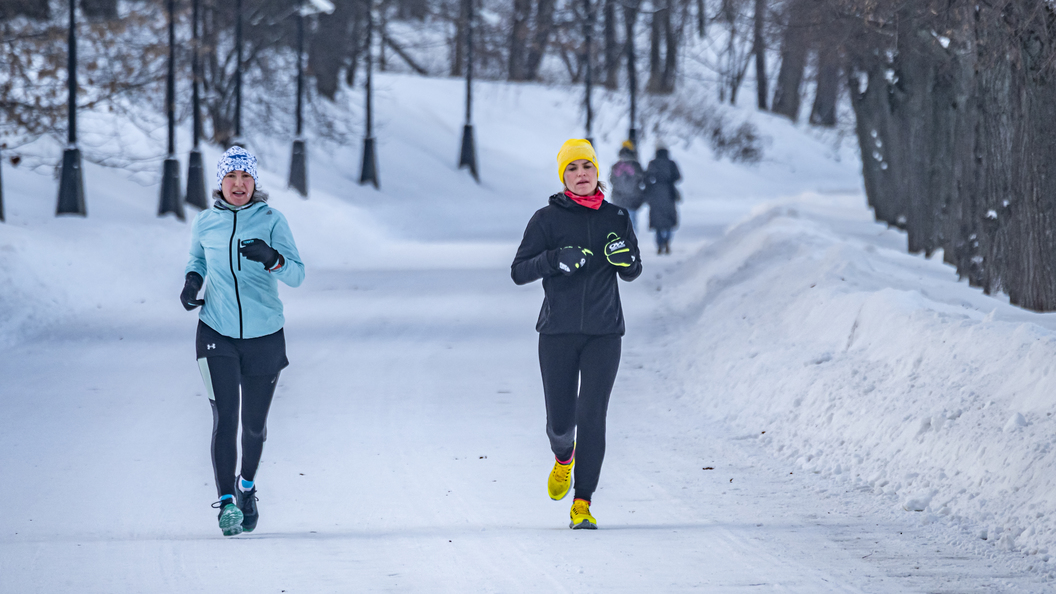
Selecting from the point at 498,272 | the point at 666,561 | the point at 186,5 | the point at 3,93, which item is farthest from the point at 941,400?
the point at 186,5

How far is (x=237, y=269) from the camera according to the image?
5676 mm

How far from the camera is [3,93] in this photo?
17969 millimetres

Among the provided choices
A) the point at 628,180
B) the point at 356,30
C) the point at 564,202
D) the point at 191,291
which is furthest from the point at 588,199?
the point at 356,30

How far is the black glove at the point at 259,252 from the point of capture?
5508 mm

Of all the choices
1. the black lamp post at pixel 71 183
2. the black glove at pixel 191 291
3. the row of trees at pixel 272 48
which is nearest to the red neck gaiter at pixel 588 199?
the black glove at pixel 191 291

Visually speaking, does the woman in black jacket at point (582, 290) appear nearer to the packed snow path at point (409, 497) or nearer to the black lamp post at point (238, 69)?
the packed snow path at point (409, 497)

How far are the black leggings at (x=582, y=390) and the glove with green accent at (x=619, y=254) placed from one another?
362 mm

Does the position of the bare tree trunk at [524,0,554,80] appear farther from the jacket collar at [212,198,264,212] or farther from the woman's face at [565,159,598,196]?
the jacket collar at [212,198,264,212]

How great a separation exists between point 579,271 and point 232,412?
1707mm

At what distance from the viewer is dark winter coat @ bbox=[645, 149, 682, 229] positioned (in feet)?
65.9

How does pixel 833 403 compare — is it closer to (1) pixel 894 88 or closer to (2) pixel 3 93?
(1) pixel 894 88

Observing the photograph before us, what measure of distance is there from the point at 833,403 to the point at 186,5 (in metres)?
18.5

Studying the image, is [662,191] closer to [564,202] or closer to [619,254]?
[564,202]

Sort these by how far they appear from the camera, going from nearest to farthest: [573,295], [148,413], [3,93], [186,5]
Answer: [573,295]
[148,413]
[3,93]
[186,5]
